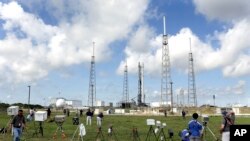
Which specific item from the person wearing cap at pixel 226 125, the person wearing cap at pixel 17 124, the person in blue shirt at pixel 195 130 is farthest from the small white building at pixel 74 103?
the person in blue shirt at pixel 195 130

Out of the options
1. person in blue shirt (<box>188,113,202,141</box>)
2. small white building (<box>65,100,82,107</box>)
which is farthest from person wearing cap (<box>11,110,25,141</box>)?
small white building (<box>65,100,82,107</box>)

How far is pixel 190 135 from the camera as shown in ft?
62.6

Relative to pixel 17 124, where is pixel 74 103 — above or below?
above

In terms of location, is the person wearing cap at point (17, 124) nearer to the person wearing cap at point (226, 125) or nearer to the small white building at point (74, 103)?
the person wearing cap at point (226, 125)

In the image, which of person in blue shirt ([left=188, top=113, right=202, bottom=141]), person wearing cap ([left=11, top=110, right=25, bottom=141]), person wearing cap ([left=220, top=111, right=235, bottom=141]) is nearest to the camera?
person in blue shirt ([left=188, top=113, right=202, bottom=141])

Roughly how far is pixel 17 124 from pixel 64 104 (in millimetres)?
124623

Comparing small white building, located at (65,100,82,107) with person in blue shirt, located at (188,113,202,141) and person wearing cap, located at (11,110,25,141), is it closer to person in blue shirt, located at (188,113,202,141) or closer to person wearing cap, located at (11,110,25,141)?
person wearing cap, located at (11,110,25,141)

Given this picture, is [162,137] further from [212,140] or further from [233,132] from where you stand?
[233,132]

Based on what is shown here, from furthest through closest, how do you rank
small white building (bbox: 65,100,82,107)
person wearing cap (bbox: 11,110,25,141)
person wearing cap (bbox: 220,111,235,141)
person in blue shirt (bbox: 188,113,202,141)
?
small white building (bbox: 65,100,82,107) < person wearing cap (bbox: 11,110,25,141) < person wearing cap (bbox: 220,111,235,141) < person in blue shirt (bbox: 188,113,202,141)

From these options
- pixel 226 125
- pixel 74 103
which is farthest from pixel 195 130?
pixel 74 103

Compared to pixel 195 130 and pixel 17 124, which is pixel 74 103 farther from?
pixel 195 130

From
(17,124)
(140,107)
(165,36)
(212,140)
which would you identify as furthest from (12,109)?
(140,107)

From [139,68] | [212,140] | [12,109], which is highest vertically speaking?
[139,68]

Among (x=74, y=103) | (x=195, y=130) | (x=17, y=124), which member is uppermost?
(x=74, y=103)
